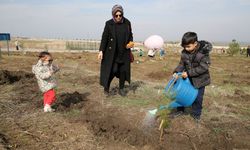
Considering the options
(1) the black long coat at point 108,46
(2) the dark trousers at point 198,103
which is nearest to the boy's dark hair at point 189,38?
(2) the dark trousers at point 198,103

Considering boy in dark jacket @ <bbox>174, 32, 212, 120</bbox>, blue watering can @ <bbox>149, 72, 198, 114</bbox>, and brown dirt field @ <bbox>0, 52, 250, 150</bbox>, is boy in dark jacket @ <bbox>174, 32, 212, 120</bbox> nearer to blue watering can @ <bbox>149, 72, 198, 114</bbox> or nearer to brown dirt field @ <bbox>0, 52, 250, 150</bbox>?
blue watering can @ <bbox>149, 72, 198, 114</bbox>

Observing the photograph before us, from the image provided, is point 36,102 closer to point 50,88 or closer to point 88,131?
point 50,88

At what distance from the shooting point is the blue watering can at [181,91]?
3785 mm

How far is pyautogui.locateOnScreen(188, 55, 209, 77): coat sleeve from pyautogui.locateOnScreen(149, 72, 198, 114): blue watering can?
0.14 meters

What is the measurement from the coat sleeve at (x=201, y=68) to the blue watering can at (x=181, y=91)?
0.46ft

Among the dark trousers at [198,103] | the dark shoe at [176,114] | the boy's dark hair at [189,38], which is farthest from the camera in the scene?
the dark shoe at [176,114]

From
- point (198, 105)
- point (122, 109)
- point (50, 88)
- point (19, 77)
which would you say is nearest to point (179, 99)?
point (198, 105)

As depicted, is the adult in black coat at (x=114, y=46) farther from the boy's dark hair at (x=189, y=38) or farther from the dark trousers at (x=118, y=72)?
the boy's dark hair at (x=189, y=38)

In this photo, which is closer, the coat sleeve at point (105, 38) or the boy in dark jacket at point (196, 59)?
the boy in dark jacket at point (196, 59)

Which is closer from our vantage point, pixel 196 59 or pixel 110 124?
pixel 196 59

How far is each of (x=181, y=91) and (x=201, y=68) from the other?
0.45 meters

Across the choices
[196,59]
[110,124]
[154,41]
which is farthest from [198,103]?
[154,41]

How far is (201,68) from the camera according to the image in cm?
387

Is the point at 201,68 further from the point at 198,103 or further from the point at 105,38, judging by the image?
the point at 105,38
